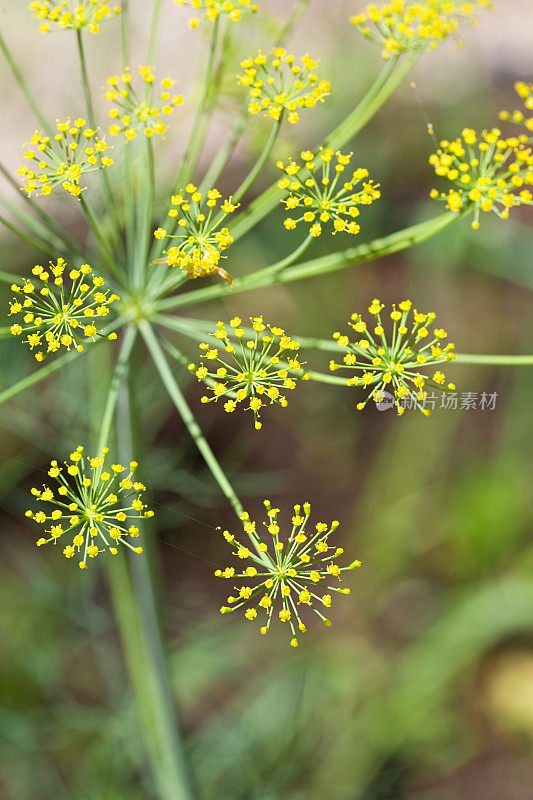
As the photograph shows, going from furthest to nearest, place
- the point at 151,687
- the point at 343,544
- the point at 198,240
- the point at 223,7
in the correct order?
1. the point at 343,544
2. the point at 151,687
3. the point at 223,7
4. the point at 198,240

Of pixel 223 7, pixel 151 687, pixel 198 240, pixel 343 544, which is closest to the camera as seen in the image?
pixel 198 240

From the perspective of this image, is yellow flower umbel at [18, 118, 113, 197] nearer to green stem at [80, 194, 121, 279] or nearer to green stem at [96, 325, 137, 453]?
green stem at [80, 194, 121, 279]

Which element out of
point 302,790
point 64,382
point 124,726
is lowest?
point 302,790

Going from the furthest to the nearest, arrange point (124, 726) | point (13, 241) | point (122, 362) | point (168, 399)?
point (13, 241) < point (168, 399) < point (124, 726) < point (122, 362)

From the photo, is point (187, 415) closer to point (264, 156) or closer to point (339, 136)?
point (264, 156)

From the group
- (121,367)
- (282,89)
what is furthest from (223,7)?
(121,367)

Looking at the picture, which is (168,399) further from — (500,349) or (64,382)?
(500,349)

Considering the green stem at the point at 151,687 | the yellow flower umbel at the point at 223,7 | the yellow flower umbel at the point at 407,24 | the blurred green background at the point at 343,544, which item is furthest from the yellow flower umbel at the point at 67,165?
the blurred green background at the point at 343,544

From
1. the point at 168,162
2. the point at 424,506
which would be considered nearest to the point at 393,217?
the point at 168,162

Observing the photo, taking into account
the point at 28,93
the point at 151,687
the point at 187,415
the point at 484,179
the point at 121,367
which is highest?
the point at 28,93
